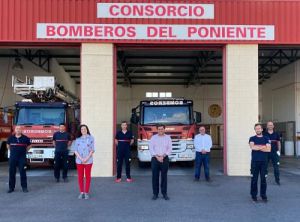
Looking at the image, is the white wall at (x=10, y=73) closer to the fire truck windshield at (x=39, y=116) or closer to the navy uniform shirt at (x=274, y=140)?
the fire truck windshield at (x=39, y=116)

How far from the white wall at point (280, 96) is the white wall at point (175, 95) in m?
3.54

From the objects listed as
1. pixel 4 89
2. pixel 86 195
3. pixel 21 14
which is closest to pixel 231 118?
pixel 86 195

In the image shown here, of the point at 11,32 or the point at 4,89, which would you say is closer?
the point at 11,32

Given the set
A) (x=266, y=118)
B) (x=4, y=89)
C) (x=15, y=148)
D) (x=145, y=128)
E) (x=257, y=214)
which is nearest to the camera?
(x=257, y=214)

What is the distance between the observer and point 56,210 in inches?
376

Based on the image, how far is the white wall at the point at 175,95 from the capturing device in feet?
116

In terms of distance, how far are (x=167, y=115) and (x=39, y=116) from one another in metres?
4.72

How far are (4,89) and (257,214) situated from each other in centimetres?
2086

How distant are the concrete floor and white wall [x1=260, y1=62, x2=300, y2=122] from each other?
14176mm

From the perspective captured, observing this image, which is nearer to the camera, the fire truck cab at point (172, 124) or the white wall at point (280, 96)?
the fire truck cab at point (172, 124)

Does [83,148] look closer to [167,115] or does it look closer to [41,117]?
[41,117]

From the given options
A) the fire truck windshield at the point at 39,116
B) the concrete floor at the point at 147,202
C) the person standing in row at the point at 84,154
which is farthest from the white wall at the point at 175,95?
the person standing in row at the point at 84,154

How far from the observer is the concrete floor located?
352 inches

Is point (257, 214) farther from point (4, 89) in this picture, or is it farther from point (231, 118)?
point (4, 89)
